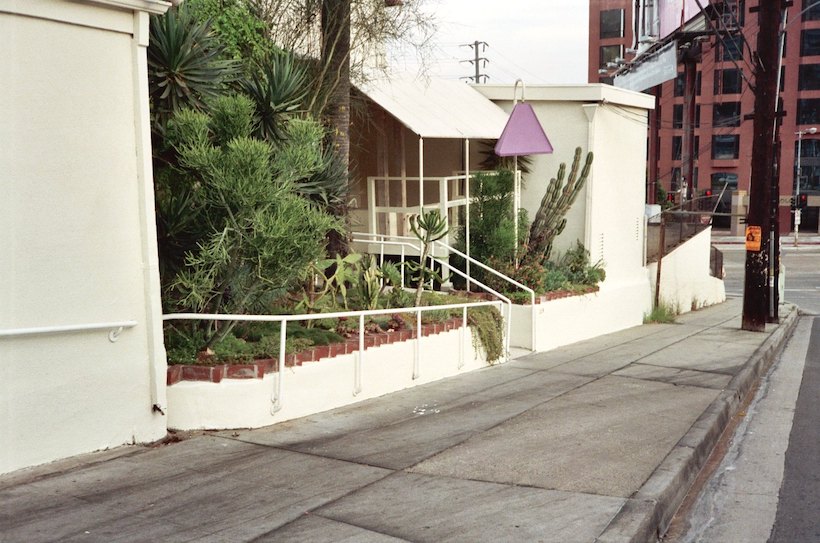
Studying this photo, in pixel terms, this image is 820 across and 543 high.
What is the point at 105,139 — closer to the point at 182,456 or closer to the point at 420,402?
the point at 182,456

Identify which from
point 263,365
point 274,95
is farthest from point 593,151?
point 263,365

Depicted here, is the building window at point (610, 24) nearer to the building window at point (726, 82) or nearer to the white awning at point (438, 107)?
the building window at point (726, 82)

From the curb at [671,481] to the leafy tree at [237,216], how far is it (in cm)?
352

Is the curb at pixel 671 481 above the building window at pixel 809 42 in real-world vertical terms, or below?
below

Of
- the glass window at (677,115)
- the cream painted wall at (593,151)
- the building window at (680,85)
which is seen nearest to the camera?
the cream painted wall at (593,151)

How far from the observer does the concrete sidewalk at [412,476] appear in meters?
5.34

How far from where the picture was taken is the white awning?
12656 millimetres

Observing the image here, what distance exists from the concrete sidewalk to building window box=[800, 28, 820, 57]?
66.7m

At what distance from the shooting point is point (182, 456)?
6.73m

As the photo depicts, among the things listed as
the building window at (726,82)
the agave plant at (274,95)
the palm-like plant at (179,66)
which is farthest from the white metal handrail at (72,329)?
the building window at (726,82)

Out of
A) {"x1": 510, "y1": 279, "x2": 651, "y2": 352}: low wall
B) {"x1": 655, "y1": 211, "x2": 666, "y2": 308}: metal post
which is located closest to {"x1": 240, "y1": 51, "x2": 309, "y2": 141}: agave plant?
{"x1": 510, "y1": 279, "x2": 651, "y2": 352}: low wall

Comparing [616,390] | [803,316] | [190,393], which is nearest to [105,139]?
[190,393]

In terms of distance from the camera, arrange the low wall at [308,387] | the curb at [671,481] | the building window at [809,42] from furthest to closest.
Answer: the building window at [809,42] < the low wall at [308,387] < the curb at [671,481]

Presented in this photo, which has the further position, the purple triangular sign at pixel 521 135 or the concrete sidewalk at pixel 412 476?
the purple triangular sign at pixel 521 135
